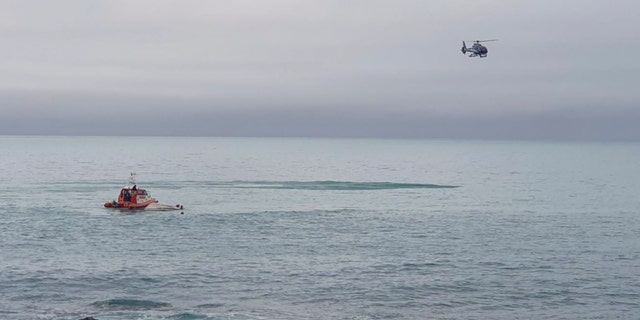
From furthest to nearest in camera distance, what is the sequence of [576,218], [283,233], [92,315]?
[576,218] < [283,233] < [92,315]

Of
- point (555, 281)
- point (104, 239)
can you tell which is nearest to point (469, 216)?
point (555, 281)

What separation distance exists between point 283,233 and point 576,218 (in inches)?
1289

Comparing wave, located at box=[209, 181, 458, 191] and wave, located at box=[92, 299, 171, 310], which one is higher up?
wave, located at box=[209, 181, 458, 191]

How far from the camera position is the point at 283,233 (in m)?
66.9

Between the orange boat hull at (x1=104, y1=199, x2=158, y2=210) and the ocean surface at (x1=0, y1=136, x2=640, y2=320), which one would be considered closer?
the ocean surface at (x1=0, y1=136, x2=640, y2=320)

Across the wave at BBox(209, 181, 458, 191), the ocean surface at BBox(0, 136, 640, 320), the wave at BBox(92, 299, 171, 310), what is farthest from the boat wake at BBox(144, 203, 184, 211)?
the wave at BBox(92, 299, 171, 310)

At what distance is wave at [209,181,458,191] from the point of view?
121750 millimetres

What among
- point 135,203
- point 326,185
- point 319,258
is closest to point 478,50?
point 319,258

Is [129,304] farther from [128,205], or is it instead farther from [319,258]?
[128,205]

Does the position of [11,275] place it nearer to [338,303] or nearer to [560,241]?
[338,303]

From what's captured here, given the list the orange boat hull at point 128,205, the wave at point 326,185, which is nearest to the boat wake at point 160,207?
the orange boat hull at point 128,205

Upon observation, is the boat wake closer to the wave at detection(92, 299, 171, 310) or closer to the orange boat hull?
the orange boat hull

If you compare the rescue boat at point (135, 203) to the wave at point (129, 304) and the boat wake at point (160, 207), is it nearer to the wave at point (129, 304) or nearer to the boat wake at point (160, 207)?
the boat wake at point (160, 207)

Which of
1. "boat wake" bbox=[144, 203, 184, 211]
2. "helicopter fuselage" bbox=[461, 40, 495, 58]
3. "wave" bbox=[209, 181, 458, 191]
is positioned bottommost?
"boat wake" bbox=[144, 203, 184, 211]
